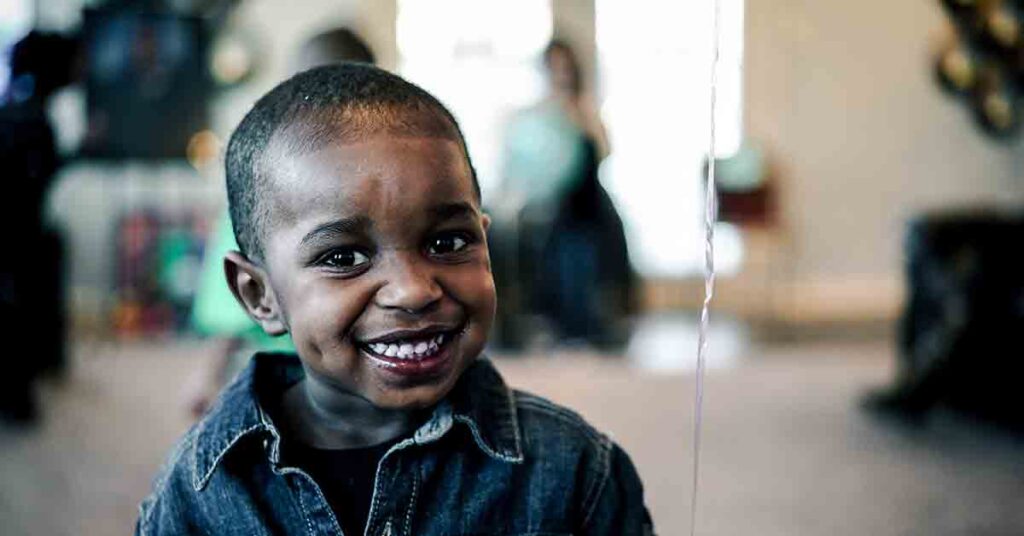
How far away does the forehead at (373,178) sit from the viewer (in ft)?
2.82

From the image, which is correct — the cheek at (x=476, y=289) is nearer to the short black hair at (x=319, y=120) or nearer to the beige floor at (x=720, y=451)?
the short black hair at (x=319, y=120)

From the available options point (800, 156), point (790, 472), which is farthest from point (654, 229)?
point (790, 472)

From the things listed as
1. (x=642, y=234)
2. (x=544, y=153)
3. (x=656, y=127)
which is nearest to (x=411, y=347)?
(x=544, y=153)

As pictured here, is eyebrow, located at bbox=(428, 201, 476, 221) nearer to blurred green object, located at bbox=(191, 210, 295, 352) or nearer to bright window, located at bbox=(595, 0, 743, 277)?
blurred green object, located at bbox=(191, 210, 295, 352)

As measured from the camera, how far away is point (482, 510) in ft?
3.07

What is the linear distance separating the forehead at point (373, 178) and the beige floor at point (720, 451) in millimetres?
774

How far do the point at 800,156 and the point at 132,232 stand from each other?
3.24 metres

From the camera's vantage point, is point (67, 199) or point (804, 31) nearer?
point (804, 31)

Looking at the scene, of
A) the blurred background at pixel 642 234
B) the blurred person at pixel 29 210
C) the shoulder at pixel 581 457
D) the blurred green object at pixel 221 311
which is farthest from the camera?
the blurred person at pixel 29 210

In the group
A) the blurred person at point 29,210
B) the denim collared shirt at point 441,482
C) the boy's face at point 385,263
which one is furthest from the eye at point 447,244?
the blurred person at point 29,210

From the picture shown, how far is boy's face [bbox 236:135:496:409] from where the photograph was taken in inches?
33.9

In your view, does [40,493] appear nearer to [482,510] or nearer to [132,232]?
[482,510]

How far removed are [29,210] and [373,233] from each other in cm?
354

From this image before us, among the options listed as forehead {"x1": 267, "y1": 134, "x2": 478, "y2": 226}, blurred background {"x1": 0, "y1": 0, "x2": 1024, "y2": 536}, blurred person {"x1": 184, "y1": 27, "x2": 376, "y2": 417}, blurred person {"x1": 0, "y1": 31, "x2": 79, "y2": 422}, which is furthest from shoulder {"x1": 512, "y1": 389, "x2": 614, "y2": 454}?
blurred person {"x1": 0, "y1": 31, "x2": 79, "y2": 422}
